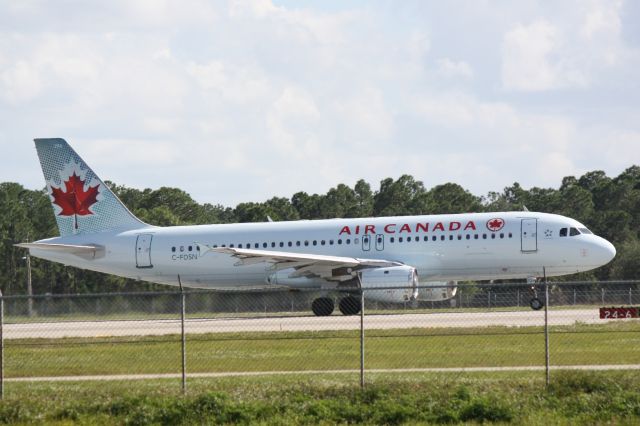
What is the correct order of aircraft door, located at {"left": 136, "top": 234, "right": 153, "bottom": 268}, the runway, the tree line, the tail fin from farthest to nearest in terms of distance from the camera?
1. the tree line
2. the tail fin
3. aircraft door, located at {"left": 136, "top": 234, "right": 153, "bottom": 268}
4. the runway

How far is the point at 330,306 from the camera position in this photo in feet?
126

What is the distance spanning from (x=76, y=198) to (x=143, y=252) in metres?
3.85

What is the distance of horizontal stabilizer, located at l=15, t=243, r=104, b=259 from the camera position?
4278 cm

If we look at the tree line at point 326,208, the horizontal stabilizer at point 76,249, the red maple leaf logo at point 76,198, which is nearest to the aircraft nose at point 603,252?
the horizontal stabilizer at point 76,249

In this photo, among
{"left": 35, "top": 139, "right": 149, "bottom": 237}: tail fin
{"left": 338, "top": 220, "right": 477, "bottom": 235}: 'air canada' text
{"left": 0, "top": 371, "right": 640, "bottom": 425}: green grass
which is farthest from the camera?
{"left": 35, "top": 139, "right": 149, "bottom": 237}: tail fin

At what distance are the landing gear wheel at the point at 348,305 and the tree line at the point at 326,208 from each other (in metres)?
29.2

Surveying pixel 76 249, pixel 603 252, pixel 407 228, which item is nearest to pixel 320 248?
pixel 407 228

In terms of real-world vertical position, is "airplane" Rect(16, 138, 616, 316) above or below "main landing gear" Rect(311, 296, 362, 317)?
above

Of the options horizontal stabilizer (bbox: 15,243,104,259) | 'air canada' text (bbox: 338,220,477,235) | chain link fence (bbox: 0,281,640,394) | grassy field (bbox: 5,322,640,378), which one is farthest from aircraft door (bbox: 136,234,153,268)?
grassy field (bbox: 5,322,640,378)

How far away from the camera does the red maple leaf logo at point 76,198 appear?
44.8 m

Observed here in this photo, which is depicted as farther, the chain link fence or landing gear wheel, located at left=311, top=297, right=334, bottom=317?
landing gear wheel, located at left=311, top=297, right=334, bottom=317

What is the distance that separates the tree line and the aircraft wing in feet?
91.3

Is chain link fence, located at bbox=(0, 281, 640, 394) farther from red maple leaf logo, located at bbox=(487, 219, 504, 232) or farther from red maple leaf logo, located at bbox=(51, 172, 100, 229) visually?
red maple leaf logo, located at bbox=(51, 172, 100, 229)

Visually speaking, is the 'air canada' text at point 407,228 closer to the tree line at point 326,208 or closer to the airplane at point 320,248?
the airplane at point 320,248
